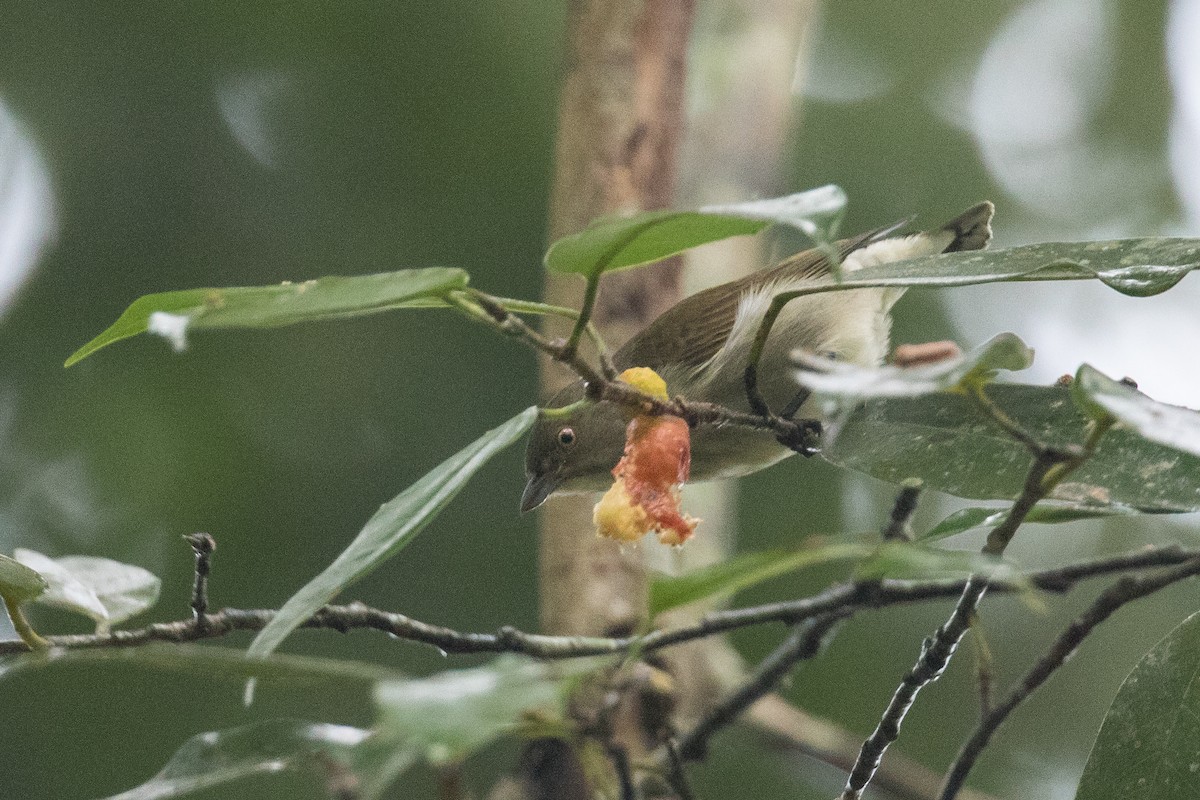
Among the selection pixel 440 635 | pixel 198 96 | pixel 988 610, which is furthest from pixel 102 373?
pixel 988 610

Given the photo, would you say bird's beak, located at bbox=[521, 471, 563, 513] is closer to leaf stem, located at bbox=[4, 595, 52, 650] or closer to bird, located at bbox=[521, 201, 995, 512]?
bird, located at bbox=[521, 201, 995, 512]

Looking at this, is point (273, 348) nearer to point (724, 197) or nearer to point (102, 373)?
point (102, 373)

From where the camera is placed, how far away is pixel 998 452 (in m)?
1.53

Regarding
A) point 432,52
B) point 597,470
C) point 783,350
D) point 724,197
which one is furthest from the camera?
point 432,52

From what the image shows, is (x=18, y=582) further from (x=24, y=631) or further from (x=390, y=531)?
(x=390, y=531)

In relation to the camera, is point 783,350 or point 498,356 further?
point 498,356

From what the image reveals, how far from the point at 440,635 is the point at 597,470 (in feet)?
5.93

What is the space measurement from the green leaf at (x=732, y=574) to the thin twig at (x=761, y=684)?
0.78 m

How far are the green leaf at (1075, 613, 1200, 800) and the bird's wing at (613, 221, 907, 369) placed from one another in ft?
5.56

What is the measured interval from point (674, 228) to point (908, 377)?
14.4 inches

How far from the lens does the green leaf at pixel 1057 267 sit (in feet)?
4.32

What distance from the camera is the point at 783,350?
9.91ft

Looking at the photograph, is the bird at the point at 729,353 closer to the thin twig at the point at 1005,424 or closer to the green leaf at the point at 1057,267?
the green leaf at the point at 1057,267

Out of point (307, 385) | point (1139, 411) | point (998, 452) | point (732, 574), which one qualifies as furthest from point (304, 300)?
point (307, 385)
